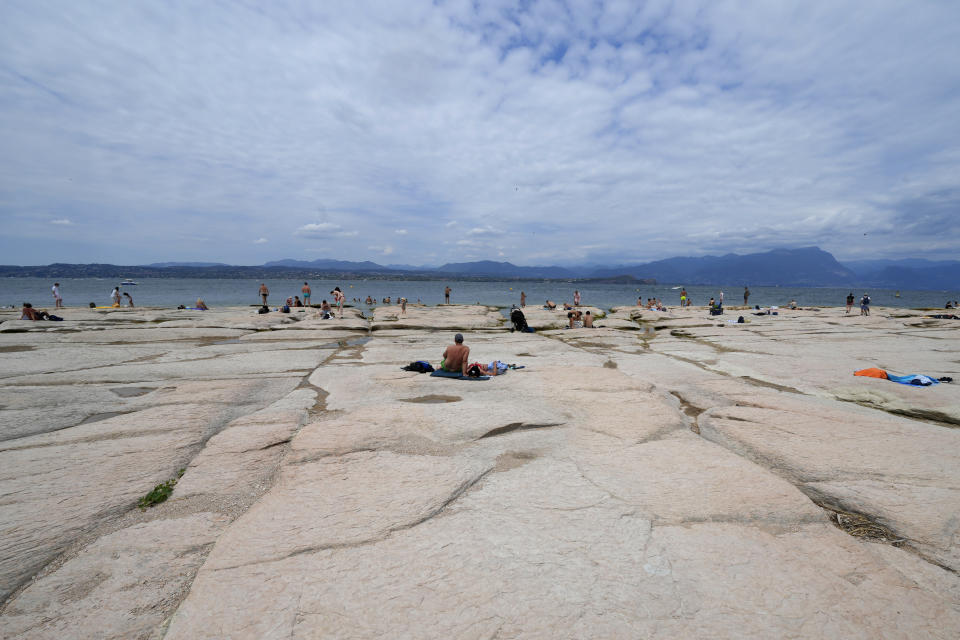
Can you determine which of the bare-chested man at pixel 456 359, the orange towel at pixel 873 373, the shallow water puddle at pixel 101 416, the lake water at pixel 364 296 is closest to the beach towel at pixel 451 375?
the bare-chested man at pixel 456 359

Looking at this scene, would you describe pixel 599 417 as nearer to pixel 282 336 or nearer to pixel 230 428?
pixel 230 428

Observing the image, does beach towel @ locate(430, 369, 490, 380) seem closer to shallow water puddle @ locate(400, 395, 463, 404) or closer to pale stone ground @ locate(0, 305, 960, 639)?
pale stone ground @ locate(0, 305, 960, 639)

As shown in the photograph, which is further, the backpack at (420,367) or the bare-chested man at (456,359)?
the backpack at (420,367)

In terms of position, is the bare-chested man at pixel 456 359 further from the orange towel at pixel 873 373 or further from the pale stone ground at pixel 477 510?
the orange towel at pixel 873 373

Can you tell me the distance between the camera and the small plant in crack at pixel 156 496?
366 cm

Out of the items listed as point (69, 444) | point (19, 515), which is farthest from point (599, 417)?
point (69, 444)

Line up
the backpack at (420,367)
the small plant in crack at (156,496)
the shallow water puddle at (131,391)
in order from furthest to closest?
the backpack at (420,367) < the shallow water puddle at (131,391) < the small plant in crack at (156,496)

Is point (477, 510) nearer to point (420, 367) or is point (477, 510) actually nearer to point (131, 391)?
point (420, 367)

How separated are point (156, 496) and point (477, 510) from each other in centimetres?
299

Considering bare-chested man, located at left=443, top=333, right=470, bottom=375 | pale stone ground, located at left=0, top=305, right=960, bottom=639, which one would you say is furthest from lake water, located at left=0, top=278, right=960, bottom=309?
pale stone ground, located at left=0, top=305, right=960, bottom=639

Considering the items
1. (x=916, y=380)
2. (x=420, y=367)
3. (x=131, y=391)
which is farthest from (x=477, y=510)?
(x=916, y=380)

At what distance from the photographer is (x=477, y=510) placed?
3.51 m

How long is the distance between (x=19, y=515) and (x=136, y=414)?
2.95 metres

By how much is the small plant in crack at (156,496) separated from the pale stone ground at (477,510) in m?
0.07
